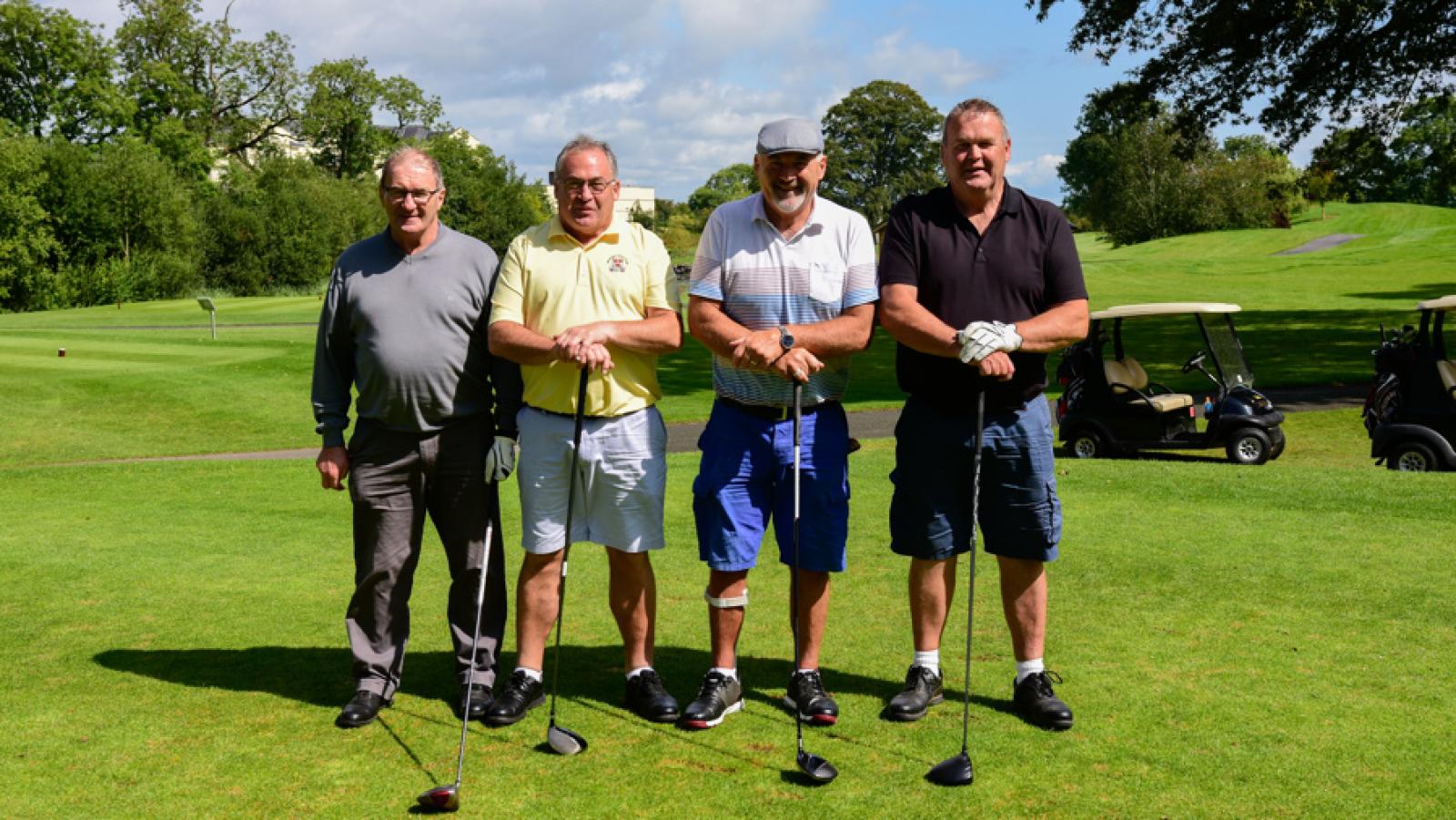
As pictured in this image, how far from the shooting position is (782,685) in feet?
15.6

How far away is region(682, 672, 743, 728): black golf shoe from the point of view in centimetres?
424

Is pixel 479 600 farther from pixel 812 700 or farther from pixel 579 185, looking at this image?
pixel 579 185

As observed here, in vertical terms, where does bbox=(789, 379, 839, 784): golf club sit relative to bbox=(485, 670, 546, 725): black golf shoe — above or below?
above

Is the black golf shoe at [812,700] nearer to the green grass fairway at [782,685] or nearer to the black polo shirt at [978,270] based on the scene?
the green grass fairway at [782,685]

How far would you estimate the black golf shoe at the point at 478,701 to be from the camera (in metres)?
4.46

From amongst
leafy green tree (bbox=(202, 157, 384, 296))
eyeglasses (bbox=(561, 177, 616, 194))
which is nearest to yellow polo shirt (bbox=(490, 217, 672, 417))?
eyeglasses (bbox=(561, 177, 616, 194))

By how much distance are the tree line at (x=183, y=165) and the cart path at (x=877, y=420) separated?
1547 inches

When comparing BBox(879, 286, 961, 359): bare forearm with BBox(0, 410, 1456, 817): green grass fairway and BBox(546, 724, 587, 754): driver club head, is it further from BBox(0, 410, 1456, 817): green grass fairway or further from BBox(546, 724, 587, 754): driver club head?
BBox(546, 724, 587, 754): driver club head

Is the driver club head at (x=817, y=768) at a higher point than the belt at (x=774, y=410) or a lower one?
lower

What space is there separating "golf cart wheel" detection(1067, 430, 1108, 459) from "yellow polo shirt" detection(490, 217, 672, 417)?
9.99 meters

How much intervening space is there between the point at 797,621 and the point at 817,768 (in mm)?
737

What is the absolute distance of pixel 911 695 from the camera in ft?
14.2

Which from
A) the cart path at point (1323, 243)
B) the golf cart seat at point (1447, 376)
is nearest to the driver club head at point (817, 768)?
the golf cart seat at point (1447, 376)

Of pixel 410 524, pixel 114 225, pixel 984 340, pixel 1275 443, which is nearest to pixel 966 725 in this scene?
pixel 984 340
